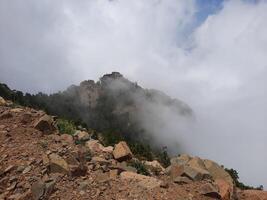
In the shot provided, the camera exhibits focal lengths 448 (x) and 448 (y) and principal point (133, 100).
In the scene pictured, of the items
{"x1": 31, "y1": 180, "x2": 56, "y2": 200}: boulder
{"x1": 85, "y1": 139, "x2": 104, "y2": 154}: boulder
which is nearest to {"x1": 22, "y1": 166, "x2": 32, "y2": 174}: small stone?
{"x1": 31, "y1": 180, "x2": 56, "y2": 200}: boulder

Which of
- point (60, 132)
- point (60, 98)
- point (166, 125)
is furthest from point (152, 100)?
point (60, 132)

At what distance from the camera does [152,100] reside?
518ft

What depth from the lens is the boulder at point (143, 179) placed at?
14.8 metres

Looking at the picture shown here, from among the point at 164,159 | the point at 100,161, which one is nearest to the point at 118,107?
the point at 164,159

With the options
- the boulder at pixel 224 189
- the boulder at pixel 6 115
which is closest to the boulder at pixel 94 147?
the boulder at pixel 6 115

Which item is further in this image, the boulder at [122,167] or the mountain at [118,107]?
the mountain at [118,107]

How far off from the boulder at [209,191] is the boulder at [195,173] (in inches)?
26.4

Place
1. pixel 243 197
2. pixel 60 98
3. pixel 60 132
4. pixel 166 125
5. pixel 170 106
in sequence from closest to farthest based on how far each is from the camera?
pixel 243 197
pixel 60 132
pixel 60 98
pixel 166 125
pixel 170 106

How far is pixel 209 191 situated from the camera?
48.2 ft

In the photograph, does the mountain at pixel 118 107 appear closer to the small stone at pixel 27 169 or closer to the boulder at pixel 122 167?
the boulder at pixel 122 167

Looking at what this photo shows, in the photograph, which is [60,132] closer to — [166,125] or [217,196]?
[217,196]

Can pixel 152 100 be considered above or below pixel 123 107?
above

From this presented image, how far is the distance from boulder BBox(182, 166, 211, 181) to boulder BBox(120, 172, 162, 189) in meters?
1.23

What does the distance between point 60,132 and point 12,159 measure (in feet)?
10.3
